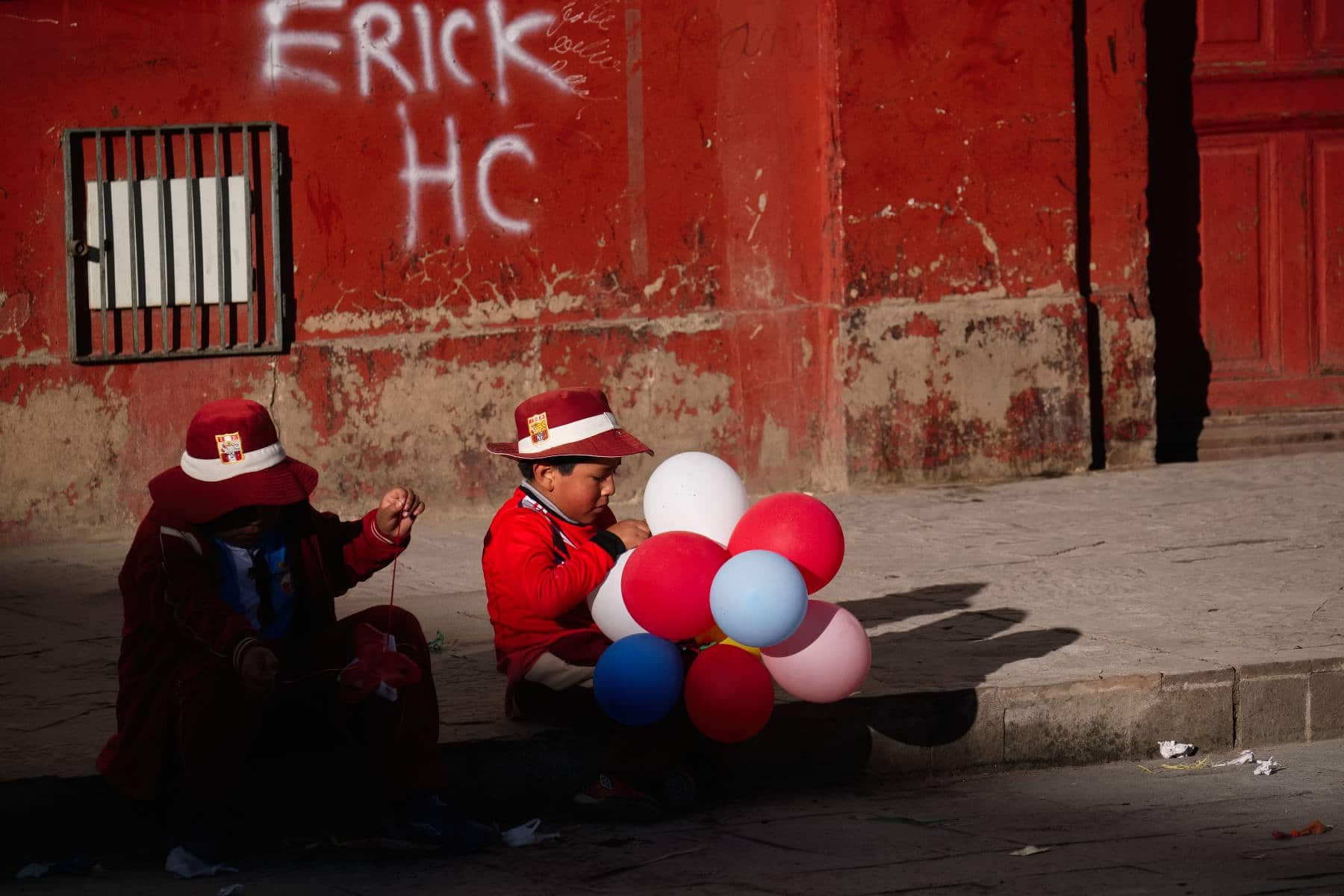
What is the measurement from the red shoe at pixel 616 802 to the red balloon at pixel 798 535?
1.93 feet

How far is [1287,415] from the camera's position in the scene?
8.63 m

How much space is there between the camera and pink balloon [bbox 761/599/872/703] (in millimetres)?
3887

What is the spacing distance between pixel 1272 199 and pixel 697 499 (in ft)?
18.1

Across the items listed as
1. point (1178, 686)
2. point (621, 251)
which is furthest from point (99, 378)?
point (1178, 686)

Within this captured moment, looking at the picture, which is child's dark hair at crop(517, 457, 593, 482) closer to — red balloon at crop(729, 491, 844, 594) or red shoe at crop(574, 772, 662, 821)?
red balloon at crop(729, 491, 844, 594)

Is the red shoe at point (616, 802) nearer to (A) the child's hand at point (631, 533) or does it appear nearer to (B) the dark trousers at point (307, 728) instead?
(B) the dark trousers at point (307, 728)

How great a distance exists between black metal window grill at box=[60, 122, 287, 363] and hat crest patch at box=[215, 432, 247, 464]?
406 centimetres

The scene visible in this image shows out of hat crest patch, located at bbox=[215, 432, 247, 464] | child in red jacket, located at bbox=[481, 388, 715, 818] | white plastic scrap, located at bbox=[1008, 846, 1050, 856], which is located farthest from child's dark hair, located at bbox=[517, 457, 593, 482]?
white plastic scrap, located at bbox=[1008, 846, 1050, 856]

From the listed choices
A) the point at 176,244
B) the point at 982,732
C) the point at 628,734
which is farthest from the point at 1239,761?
the point at 176,244

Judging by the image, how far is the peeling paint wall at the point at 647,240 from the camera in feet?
24.8

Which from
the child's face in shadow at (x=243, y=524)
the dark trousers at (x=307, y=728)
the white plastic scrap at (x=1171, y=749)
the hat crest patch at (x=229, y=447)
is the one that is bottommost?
the white plastic scrap at (x=1171, y=749)

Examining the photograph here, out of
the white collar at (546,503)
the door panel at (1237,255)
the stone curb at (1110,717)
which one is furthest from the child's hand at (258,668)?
the door panel at (1237,255)

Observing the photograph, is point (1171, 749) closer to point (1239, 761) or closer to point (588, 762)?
point (1239, 761)

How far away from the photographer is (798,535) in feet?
12.9
